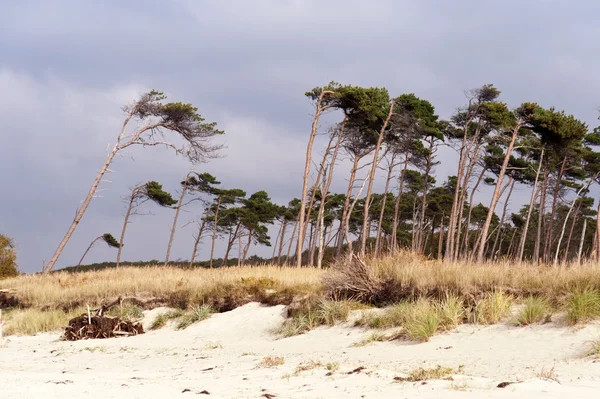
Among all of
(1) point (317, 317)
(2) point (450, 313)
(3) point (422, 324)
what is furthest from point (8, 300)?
(2) point (450, 313)

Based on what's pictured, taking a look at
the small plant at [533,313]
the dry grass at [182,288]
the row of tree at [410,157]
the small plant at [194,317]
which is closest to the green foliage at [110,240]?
the row of tree at [410,157]

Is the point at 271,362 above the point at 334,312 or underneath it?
underneath

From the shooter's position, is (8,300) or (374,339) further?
(8,300)

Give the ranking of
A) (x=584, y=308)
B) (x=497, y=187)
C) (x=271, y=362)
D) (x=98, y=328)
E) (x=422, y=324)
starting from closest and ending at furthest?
(x=271, y=362)
(x=584, y=308)
(x=422, y=324)
(x=98, y=328)
(x=497, y=187)

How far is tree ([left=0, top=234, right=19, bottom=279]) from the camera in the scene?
34.3m

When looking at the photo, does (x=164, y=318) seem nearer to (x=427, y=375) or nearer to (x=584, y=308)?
(x=427, y=375)

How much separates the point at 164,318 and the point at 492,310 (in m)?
8.79

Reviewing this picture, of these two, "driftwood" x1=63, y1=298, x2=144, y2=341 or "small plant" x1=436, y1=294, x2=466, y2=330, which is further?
"driftwood" x1=63, y1=298, x2=144, y2=341

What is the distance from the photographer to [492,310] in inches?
361

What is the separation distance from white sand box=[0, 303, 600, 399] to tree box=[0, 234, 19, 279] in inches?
992

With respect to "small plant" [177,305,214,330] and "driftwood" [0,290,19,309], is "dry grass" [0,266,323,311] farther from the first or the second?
"small plant" [177,305,214,330]

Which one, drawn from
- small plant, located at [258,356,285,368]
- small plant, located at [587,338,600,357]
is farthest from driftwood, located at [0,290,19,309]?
small plant, located at [587,338,600,357]

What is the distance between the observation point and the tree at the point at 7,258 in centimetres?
3431

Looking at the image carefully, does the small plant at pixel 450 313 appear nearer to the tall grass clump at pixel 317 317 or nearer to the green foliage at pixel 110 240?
the tall grass clump at pixel 317 317
